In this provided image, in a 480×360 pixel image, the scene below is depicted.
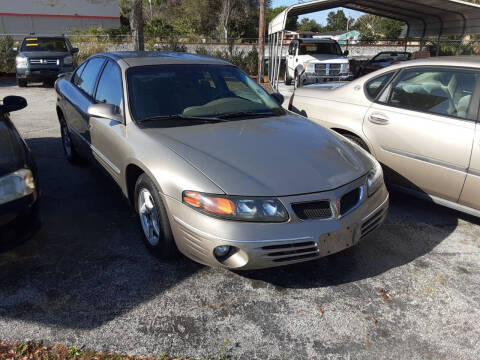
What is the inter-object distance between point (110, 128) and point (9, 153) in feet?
2.86

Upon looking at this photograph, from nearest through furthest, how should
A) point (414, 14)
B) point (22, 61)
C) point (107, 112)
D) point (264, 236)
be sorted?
point (264, 236)
point (107, 112)
point (22, 61)
point (414, 14)

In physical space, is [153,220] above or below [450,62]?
below

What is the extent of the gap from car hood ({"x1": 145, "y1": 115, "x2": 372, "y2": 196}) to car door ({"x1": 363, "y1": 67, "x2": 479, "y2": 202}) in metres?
0.80

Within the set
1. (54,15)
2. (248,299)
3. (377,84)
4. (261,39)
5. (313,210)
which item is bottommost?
(248,299)

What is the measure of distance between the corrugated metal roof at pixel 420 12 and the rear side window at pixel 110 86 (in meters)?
7.58

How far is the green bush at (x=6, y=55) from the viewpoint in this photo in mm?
16766

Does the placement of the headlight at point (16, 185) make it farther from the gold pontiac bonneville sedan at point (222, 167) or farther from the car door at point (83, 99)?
the car door at point (83, 99)

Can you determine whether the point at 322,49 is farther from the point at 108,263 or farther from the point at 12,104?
the point at 108,263

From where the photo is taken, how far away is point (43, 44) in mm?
13812

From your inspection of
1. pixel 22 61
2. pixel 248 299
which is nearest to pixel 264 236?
pixel 248 299

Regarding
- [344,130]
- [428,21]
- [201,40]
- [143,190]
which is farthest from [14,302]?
[201,40]

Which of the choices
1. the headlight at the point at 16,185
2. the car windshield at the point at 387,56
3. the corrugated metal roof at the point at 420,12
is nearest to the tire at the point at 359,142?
the headlight at the point at 16,185

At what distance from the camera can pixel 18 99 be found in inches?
158

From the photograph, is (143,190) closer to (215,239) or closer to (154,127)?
(154,127)
